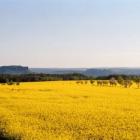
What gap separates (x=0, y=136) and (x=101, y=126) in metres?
5.48

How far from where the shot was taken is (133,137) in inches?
768

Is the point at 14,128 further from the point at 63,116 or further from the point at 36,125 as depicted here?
the point at 63,116

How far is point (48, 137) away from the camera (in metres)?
19.5

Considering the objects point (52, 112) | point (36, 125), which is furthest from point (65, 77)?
point (36, 125)

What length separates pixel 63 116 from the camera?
27.7m

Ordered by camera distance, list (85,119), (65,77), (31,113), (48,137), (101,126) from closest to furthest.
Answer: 1. (48,137)
2. (101,126)
3. (85,119)
4. (31,113)
5. (65,77)

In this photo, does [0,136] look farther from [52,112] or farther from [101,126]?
[52,112]

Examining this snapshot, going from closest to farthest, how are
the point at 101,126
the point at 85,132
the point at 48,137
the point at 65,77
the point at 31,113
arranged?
1. the point at 48,137
2. the point at 85,132
3. the point at 101,126
4. the point at 31,113
5. the point at 65,77

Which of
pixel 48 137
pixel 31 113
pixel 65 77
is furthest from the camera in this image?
pixel 65 77

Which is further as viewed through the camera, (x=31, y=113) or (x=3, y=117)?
(x=31, y=113)

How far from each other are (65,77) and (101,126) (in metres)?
83.2

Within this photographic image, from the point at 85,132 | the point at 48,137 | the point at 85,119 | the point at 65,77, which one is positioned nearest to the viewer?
the point at 48,137

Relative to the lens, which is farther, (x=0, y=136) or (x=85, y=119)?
(x=85, y=119)

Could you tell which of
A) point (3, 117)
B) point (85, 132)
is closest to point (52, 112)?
point (3, 117)
